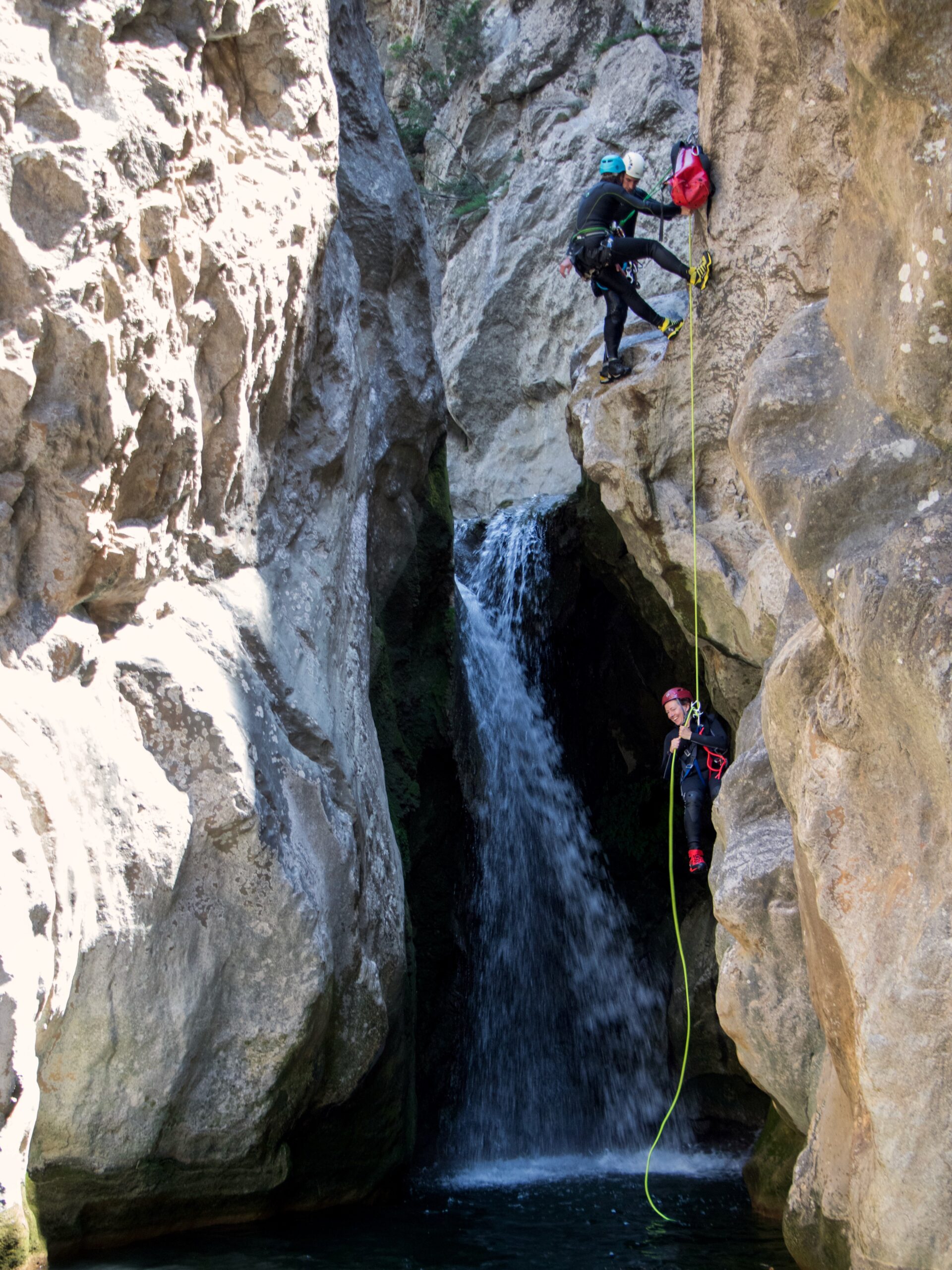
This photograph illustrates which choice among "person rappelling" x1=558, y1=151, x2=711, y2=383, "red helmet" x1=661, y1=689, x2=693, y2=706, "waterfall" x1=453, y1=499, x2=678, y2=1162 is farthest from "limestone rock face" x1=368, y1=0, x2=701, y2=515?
"red helmet" x1=661, y1=689, x2=693, y2=706

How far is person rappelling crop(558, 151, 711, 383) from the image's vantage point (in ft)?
28.1

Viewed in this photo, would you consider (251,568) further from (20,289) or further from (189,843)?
(20,289)

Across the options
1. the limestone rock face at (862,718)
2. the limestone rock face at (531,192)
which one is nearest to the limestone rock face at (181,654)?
the limestone rock face at (862,718)

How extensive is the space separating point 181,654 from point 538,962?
5670 millimetres

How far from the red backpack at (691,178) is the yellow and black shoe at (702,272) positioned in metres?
0.42

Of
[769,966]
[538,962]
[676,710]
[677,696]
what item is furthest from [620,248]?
[538,962]

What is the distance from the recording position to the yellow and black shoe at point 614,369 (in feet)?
30.0

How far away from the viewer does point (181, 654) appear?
5855 millimetres

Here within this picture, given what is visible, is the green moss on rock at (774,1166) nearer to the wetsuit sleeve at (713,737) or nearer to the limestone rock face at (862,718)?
the limestone rock face at (862,718)

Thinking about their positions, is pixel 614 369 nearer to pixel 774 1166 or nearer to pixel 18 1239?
pixel 774 1166

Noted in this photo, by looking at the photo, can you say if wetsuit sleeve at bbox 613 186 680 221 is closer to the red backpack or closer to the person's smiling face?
the red backpack

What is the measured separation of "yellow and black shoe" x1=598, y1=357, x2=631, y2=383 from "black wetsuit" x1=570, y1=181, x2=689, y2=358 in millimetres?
313

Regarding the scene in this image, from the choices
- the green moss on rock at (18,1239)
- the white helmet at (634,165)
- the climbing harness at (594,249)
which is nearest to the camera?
the green moss on rock at (18,1239)

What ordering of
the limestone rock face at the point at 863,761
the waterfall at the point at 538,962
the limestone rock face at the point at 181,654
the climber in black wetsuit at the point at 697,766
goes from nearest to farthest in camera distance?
the limestone rock face at the point at 863,761, the limestone rock face at the point at 181,654, the climber in black wetsuit at the point at 697,766, the waterfall at the point at 538,962
